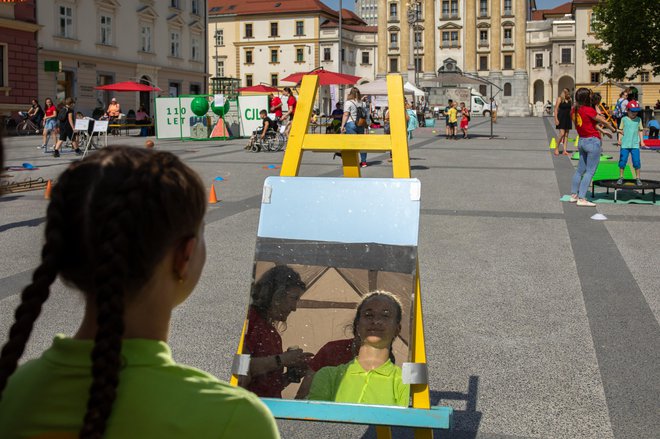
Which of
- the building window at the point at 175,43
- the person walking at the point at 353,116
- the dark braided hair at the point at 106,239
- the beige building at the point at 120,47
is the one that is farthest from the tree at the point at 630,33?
the dark braided hair at the point at 106,239

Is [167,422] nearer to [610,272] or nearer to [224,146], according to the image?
[610,272]

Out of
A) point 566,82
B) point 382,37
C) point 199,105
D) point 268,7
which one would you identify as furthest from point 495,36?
point 199,105

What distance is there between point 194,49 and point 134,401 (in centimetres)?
5395

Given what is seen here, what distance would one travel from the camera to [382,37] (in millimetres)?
95062

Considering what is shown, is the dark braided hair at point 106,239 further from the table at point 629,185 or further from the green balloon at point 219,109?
the green balloon at point 219,109

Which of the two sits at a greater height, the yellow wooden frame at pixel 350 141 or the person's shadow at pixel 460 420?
the yellow wooden frame at pixel 350 141

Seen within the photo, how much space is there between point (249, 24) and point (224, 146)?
248ft

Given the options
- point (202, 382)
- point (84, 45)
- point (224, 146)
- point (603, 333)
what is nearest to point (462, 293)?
point (603, 333)

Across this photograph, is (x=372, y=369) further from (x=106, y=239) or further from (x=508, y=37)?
(x=508, y=37)

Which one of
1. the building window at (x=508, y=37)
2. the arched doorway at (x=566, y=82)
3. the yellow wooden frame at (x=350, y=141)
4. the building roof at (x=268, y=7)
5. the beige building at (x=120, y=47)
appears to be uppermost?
the building roof at (x=268, y=7)

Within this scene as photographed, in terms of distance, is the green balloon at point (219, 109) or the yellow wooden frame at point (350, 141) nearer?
the yellow wooden frame at point (350, 141)

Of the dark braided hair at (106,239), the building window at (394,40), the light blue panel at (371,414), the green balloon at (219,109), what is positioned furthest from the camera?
the building window at (394,40)

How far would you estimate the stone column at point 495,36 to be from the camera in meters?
91.8

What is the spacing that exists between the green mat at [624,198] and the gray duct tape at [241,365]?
9426 mm
